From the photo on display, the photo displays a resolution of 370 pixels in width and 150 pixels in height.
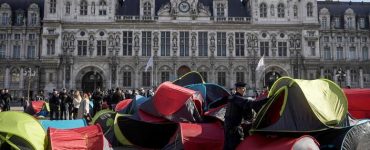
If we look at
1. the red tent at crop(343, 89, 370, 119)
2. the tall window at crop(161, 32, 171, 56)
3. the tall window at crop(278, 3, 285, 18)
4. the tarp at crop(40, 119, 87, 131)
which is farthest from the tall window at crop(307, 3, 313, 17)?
the tarp at crop(40, 119, 87, 131)

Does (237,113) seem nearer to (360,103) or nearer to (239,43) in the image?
(360,103)

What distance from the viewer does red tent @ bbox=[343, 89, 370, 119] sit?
14.1 metres

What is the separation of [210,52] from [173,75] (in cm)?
506

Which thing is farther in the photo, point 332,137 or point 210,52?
point 210,52

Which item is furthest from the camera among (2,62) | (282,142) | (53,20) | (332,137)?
(2,62)

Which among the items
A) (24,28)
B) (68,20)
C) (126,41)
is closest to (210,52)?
(126,41)

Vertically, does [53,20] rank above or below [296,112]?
above

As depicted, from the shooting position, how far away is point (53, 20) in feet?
159

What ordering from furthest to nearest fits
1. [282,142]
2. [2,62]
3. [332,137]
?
[2,62], [332,137], [282,142]

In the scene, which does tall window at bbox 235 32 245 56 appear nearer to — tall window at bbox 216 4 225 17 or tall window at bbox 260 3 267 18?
tall window at bbox 216 4 225 17

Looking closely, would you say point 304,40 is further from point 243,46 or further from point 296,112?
point 296,112

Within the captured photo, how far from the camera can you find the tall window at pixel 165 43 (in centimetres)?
4891

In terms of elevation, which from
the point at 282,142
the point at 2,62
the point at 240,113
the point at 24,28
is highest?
the point at 24,28

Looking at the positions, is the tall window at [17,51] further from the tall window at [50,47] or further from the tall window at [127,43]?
the tall window at [127,43]
